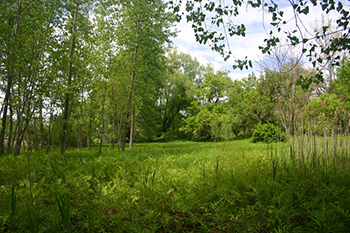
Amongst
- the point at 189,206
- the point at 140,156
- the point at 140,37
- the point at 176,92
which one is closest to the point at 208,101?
the point at 176,92

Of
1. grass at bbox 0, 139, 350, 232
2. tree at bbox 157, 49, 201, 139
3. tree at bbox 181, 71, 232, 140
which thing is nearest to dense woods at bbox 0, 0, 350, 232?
grass at bbox 0, 139, 350, 232

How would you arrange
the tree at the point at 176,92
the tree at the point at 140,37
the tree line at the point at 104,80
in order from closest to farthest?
the tree line at the point at 104,80 < the tree at the point at 140,37 < the tree at the point at 176,92

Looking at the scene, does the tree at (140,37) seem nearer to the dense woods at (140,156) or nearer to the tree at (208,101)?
the dense woods at (140,156)

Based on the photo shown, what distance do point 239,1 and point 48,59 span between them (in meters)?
6.49

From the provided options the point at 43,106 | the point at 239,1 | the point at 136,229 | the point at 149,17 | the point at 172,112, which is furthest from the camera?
the point at 172,112

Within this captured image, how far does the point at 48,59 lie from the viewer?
7.14m

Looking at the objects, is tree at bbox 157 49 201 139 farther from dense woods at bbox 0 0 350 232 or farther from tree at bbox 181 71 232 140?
dense woods at bbox 0 0 350 232

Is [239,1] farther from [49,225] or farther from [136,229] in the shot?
[49,225]

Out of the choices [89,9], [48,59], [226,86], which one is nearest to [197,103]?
[226,86]

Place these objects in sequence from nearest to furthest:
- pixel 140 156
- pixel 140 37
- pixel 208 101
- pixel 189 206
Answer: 1. pixel 189 206
2. pixel 140 156
3. pixel 140 37
4. pixel 208 101

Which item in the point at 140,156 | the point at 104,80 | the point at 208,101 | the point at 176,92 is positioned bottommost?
the point at 140,156

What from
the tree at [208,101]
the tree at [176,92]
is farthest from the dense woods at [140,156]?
the tree at [176,92]

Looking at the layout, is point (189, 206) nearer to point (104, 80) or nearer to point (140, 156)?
point (140, 156)

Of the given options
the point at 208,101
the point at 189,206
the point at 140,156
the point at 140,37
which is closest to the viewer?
the point at 189,206
